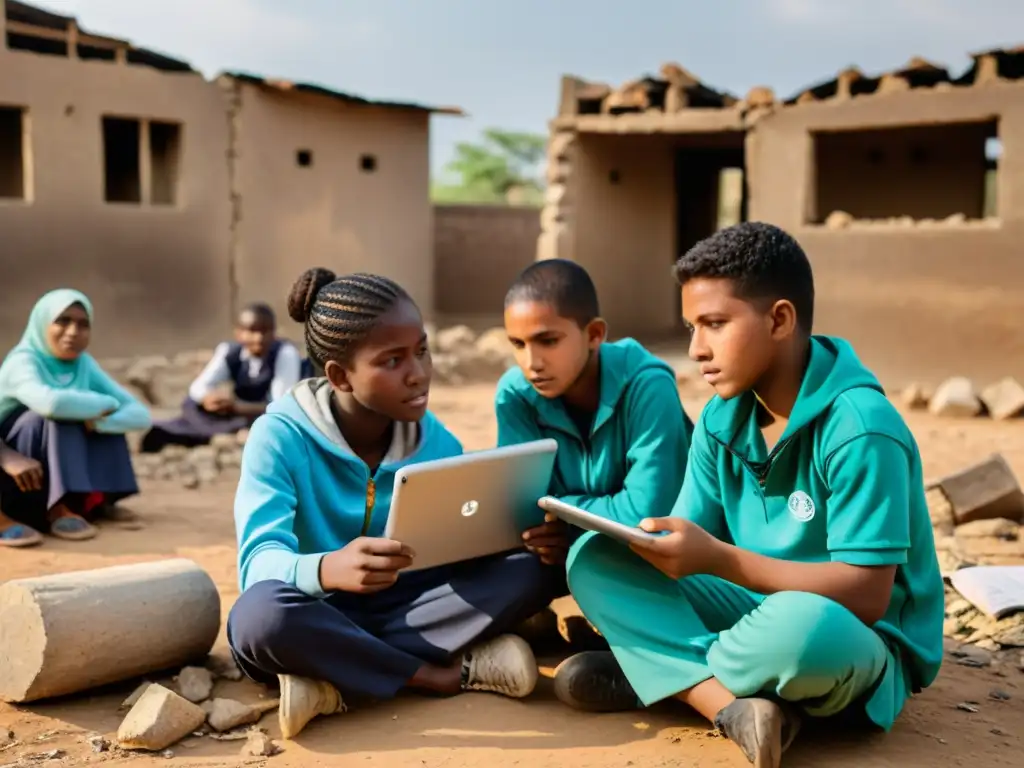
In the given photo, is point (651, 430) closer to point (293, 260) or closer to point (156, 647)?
point (156, 647)

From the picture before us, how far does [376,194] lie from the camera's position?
46.1 ft

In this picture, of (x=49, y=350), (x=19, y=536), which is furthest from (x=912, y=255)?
(x=19, y=536)

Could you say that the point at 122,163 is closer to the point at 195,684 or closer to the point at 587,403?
the point at 587,403

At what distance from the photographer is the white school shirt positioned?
7316 mm

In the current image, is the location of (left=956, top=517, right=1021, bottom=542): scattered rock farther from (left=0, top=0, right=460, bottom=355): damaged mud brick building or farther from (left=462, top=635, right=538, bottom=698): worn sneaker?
(left=0, top=0, right=460, bottom=355): damaged mud brick building

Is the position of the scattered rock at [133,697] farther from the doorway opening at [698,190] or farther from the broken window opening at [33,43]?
the doorway opening at [698,190]

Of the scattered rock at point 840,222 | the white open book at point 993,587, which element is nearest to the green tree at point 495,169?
the scattered rock at point 840,222

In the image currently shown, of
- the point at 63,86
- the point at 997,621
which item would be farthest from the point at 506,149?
the point at 997,621

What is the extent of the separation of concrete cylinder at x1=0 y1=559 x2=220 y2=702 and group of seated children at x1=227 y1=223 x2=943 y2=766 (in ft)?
1.09

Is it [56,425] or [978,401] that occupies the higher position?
[56,425]

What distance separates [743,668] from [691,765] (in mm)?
264

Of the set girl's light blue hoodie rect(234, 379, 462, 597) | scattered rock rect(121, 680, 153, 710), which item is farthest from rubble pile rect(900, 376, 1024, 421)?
scattered rock rect(121, 680, 153, 710)

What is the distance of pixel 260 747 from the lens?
2.86 meters

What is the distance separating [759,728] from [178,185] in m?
11.2
